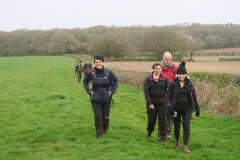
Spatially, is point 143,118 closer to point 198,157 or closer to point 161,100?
point 161,100

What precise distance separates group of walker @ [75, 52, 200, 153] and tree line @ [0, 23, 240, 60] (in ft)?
166

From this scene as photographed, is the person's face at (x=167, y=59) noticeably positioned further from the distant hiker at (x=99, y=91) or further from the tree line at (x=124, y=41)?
the tree line at (x=124, y=41)

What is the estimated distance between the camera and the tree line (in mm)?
58531

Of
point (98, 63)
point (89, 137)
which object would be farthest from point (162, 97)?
point (89, 137)

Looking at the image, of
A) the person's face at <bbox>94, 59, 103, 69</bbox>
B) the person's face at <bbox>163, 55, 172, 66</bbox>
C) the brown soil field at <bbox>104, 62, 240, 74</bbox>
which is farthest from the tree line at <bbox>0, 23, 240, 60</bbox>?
the person's face at <bbox>94, 59, 103, 69</bbox>

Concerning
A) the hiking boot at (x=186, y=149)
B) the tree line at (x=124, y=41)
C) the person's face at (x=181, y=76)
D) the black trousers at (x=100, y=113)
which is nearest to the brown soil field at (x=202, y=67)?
the tree line at (x=124, y=41)

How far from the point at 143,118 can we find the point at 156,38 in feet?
161

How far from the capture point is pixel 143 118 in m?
11.0

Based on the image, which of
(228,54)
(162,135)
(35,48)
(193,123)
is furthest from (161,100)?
(35,48)

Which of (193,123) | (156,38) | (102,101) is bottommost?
(193,123)

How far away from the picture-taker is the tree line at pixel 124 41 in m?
58.5

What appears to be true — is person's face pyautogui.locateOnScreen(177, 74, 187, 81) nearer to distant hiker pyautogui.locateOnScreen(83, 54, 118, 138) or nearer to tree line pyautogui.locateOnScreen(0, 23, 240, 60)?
distant hiker pyautogui.locateOnScreen(83, 54, 118, 138)

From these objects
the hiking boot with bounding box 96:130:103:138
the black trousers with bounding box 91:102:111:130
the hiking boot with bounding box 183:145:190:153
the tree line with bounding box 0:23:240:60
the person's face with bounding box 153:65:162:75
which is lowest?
the hiking boot with bounding box 183:145:190:153

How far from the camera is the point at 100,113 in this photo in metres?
7.46
